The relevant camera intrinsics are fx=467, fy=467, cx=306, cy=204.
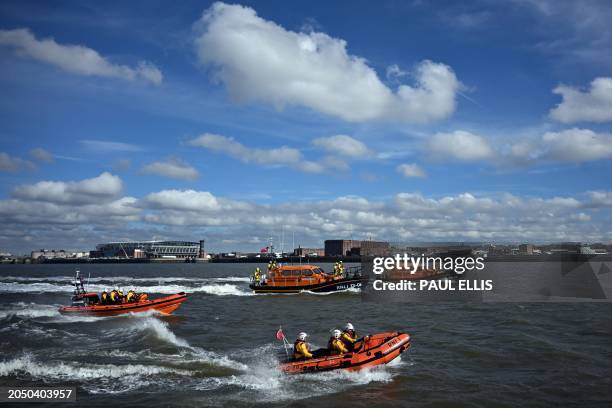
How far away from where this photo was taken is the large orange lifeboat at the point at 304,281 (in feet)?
143

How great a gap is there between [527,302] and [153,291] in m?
36.9

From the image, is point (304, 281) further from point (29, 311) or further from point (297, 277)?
point (29, 311)

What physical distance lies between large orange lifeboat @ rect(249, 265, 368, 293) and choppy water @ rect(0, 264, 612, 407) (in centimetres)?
944

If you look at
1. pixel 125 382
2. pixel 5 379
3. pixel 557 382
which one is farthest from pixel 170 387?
pixel 557 382

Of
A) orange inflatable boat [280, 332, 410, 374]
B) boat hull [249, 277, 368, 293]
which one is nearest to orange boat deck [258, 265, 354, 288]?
boat hull [249, 277, 368, 293]

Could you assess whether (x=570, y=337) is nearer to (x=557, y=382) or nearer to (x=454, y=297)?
(x=557, y=382)

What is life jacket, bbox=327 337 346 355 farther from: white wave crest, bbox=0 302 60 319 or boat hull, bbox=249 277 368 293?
boat hull, bbox=249 277 368 293

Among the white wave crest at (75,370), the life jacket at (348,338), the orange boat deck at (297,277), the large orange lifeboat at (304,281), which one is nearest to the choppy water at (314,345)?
the white wave crest at (75,370)

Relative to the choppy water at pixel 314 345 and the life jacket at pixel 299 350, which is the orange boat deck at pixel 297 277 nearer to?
the choppy water at pixel 314 345

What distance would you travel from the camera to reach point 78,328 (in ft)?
90.6

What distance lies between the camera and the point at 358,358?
17172mm

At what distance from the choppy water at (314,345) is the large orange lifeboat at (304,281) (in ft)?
31.0

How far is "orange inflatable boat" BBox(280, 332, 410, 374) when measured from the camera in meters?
16.9

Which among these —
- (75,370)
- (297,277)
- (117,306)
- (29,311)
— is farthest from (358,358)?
(29,311)
